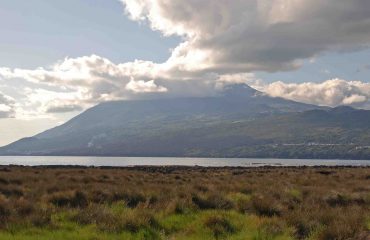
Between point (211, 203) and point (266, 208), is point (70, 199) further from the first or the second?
point (266, 208)

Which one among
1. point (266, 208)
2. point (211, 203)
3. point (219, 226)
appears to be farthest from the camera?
point (211, 203)

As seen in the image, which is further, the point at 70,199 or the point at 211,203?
the point at 70,199

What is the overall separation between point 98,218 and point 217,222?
3579mm

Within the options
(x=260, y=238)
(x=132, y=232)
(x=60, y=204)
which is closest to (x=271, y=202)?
(x=260, y=238)

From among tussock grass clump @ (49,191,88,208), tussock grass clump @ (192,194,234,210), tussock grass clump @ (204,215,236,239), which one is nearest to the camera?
tussock grass clump @ (204,215,236,239)

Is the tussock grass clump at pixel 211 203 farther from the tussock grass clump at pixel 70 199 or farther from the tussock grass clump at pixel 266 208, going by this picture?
the tussock grass clump at pixel 70 199

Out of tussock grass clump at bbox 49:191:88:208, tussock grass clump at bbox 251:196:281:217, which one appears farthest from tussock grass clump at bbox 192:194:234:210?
tussock grass clump at bbox 49:191:88:208

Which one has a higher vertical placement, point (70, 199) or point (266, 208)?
point (70, 199)

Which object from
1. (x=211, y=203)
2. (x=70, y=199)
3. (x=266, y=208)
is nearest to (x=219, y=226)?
(x=266, y=208)

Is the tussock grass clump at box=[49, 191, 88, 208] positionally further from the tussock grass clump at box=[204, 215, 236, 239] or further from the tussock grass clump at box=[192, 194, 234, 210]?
the tussock grass clump at box=[204, 215, 236, 239]

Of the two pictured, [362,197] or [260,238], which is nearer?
[260,238]

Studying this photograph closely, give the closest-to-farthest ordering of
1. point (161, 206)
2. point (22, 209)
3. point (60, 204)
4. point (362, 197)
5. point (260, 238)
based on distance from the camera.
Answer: point (260, 238), point (22, 209), point (161, 206), point (60, 204), point (362, 197)

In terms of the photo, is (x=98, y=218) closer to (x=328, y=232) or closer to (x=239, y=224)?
(x=239, y=224)

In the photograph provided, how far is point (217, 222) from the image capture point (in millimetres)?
13203
